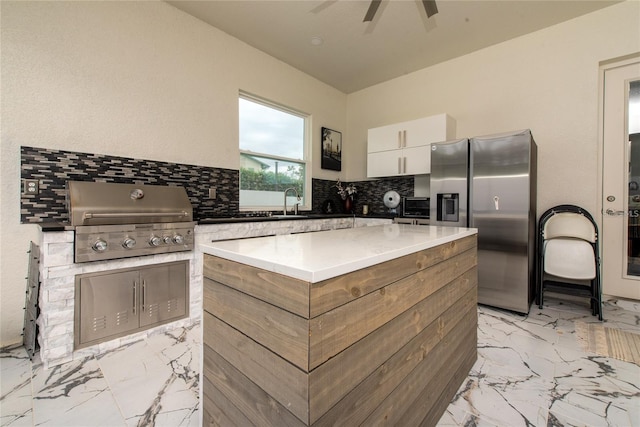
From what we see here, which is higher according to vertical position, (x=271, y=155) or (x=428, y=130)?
(x=428, y=130)

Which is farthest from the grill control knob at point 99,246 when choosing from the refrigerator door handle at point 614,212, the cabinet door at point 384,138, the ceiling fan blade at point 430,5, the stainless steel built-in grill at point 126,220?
the refrigerator door handle at point 614,212

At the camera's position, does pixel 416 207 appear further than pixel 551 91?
Yes

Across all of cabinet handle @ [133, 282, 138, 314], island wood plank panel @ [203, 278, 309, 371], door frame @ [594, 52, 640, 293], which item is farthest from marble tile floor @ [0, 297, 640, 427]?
door frame @ [594, 52, 640, 293]

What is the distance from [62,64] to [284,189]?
8.21 feet

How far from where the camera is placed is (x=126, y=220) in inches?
83.0

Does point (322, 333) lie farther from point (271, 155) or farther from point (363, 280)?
point (271, 155)

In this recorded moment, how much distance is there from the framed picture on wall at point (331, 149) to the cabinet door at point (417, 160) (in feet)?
4.07

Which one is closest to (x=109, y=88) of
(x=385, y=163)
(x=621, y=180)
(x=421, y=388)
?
(x=421, y=388)

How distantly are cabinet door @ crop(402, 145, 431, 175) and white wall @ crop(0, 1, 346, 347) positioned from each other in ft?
7.02

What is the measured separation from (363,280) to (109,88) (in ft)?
9.21

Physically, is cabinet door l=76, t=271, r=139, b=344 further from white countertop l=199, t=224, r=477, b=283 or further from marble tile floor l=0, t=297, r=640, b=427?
white countertop l=199, t=224, r=477, b=283

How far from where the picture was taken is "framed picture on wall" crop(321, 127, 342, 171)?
179 inches

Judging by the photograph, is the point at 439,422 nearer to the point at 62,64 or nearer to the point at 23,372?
the point at 23,372

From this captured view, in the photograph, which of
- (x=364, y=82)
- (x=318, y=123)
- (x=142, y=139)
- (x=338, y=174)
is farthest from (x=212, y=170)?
(x=364, y=82)
